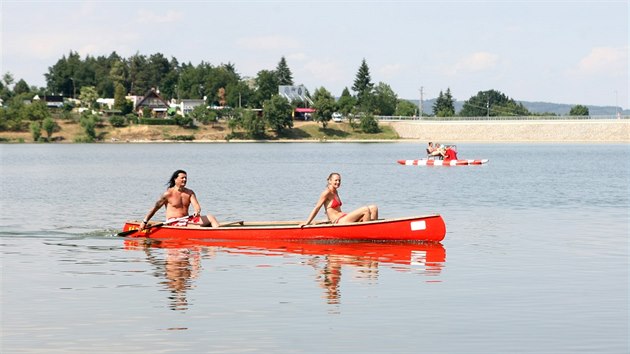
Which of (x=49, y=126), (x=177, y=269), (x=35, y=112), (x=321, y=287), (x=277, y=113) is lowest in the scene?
(x=177, y=269)

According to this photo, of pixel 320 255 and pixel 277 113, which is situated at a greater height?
pixel 277 113

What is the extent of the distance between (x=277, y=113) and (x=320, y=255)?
540 ft

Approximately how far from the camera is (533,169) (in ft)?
302

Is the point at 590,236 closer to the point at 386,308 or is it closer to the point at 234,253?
the point at 234,253

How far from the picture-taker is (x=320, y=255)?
2858 cm

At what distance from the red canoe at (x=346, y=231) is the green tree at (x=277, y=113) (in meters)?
161

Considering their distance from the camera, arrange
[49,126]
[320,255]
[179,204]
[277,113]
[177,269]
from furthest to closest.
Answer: [277,113]
[49,126]
[179,204]
[320,255]
[177,269]

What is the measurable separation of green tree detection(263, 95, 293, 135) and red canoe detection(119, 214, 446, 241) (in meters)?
161

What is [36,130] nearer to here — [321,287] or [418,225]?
[418,225]

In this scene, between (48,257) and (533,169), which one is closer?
(48,257)

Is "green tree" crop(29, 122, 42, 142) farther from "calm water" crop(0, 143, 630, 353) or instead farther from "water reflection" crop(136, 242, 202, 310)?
"water reflection" crop(136, 242, 202, 310)

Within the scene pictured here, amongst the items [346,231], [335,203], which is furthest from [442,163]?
[346,231]

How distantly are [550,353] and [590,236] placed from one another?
18.8 m

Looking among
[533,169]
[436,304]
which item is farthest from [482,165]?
[436,304]
